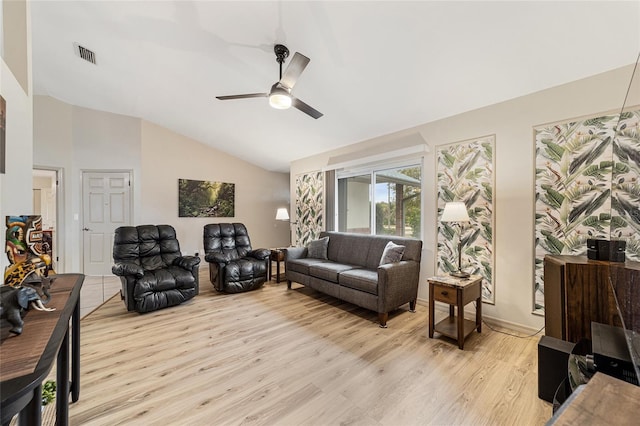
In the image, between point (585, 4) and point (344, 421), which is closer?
point (344, 421)

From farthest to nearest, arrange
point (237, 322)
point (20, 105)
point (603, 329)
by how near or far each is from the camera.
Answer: point (237, 322), point (20, 105), point (603, 329)

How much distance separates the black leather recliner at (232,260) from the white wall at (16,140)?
7.78 feet

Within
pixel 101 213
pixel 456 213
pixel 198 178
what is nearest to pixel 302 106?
pixel 456 213

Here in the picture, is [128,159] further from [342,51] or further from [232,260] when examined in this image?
[342,51]

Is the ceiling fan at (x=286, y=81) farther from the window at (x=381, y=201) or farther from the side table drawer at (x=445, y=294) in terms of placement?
the side table drawer at (x=445, y=294)

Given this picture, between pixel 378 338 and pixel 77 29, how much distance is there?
4596 mm

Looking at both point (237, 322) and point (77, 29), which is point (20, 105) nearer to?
point (77, 29)

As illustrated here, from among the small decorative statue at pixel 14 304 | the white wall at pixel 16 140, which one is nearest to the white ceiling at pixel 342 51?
the white wall at pixel 16 140

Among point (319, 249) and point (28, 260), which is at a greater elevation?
point (28, 260)

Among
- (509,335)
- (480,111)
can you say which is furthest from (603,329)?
(480,111)

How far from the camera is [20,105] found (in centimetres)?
160

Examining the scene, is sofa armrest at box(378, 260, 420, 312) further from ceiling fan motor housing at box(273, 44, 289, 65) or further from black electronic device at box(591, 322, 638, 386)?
ceiling fan motor housing at box(273, 44, 289, 65)

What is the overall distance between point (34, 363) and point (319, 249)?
3594mm

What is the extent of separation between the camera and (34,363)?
2.41ft
